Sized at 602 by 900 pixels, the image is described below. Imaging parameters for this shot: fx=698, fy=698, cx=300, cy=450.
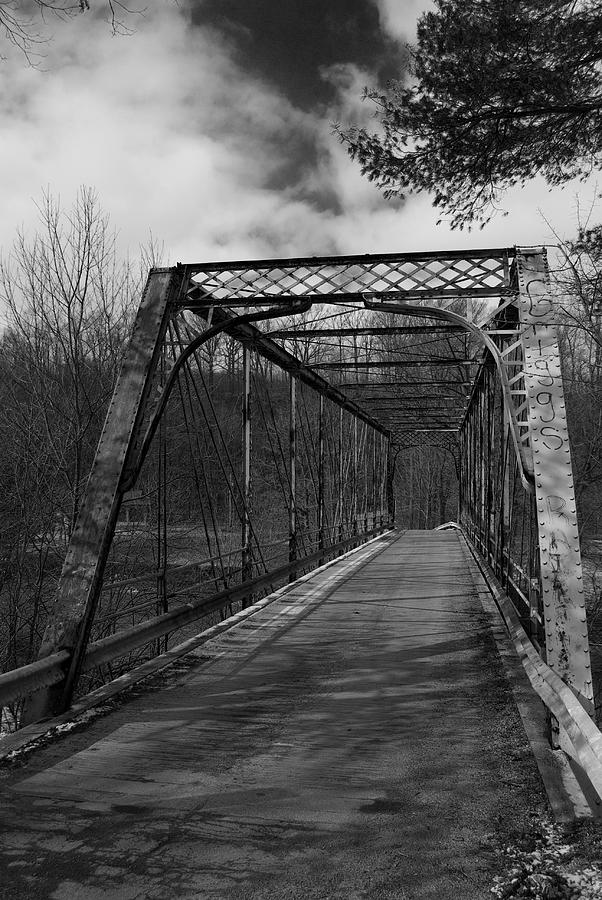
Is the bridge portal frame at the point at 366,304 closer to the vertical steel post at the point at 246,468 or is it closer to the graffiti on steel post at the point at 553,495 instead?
the graffiti on steel post at the point at 553,495

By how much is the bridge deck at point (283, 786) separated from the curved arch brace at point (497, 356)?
1.65m

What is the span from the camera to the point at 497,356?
5.36 meters

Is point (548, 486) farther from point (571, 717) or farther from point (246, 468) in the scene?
point (246, 468)

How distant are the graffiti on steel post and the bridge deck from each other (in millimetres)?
661

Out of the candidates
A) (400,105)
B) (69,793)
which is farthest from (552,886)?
(400,105)

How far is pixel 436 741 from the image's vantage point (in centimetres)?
423

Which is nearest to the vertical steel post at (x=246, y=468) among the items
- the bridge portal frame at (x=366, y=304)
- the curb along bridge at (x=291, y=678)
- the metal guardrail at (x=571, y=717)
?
the curb along bridge at (x=291, y=678)

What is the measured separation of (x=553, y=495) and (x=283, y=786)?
2356 millimetres

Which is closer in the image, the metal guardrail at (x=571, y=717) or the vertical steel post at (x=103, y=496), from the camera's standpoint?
the metal guardrail at (x=571, y=717)

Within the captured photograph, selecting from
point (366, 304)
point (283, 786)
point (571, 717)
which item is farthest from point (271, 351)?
point (571, 717)

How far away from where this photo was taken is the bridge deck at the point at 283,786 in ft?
8.84

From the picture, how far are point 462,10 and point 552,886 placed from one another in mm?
7516

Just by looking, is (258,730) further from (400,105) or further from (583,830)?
(400,105)

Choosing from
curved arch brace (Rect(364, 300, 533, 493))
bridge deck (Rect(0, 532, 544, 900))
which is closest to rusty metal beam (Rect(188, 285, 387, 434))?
curved arch brace (Rect(364, 300, 533, 493))
